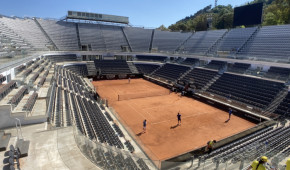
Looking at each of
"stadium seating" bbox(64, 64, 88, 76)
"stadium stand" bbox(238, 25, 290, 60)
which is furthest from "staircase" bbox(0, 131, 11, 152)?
"stadium stand" bbox(238, 25, 290, 60)

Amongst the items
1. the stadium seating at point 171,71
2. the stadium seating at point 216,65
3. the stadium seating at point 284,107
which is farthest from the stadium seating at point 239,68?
the stadium seating at point 171,71

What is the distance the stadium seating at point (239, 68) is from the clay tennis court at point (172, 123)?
10827 millimetres

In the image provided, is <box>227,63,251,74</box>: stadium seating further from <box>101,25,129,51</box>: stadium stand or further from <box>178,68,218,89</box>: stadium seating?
<box>101,25,129,51</box>: stadium stand

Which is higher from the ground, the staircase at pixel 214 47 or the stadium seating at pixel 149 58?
the staircase at pixel 214 47

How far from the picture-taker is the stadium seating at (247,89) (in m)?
23.8

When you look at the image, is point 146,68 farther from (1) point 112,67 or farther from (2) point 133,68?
(1) point 112,67

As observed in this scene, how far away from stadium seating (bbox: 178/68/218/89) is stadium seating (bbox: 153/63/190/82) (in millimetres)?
2478

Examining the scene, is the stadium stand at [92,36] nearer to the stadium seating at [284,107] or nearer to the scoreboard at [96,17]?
the scoreboard at [96,17]

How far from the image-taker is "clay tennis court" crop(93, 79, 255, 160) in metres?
15.4

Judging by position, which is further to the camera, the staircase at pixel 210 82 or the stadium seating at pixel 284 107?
the staircase at pixel 210 82

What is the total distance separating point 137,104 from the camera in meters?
26.5

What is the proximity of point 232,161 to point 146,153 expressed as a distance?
6.48 metres

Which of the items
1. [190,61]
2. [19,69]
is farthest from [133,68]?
[19,69]

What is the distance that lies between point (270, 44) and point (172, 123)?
93.7 ft
